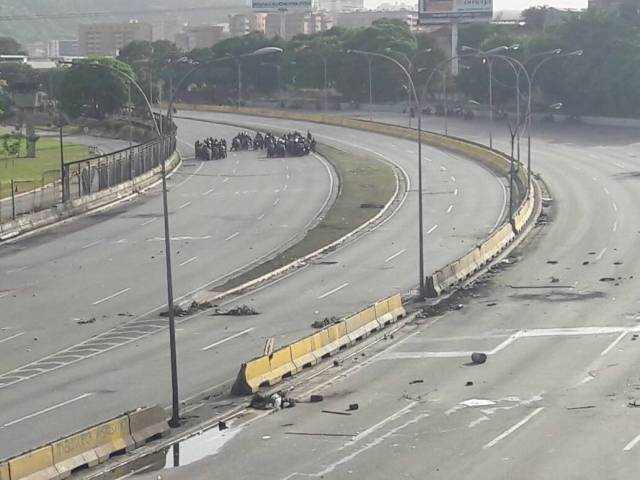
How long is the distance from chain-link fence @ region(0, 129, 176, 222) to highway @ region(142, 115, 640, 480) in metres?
21.5

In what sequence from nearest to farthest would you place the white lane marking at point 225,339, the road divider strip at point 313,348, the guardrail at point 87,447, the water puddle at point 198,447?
the guardrail at point 87,447, the water puddle at point 198,447, the road divider strip at point 313,348, the white lane marking at point 225,339

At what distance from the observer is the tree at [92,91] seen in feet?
464

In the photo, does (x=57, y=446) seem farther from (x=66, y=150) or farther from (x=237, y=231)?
(x=66, y=150)

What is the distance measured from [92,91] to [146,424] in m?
116

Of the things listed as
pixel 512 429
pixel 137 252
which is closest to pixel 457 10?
pixel 137 252

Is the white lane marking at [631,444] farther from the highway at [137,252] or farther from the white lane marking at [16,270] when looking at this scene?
the white lane marking at [16,270]

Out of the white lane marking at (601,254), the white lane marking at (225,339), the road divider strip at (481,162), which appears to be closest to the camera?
the white lane marking at (225,339)

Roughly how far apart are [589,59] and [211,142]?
43.7 metres

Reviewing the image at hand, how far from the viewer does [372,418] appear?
104 feet

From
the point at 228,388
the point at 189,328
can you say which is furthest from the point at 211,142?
the point at 228,388

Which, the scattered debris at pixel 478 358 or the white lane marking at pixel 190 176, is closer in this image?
the scattered debris at pixel 478 358

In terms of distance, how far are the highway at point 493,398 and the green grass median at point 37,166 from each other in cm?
3345

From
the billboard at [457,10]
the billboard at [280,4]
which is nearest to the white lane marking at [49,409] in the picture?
the billboard at [457,10]

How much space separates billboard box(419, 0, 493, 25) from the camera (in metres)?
162
